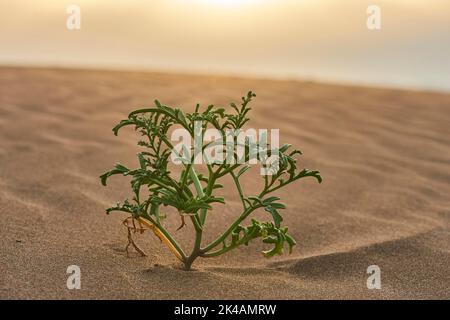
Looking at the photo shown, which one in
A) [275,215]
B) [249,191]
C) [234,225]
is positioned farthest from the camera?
[249,191]

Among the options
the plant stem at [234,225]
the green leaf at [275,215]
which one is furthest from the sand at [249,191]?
the green leaf at [275,215]

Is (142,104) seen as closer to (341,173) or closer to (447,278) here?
(341,173)

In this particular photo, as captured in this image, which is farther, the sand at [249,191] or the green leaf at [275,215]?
the sand at [249,191]

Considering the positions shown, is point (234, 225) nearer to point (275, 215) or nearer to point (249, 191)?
point (275, 215)

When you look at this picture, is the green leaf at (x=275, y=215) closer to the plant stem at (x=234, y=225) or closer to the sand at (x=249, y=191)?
the plant stem at (x=234, y=225)

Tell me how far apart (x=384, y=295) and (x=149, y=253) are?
0.89 meters

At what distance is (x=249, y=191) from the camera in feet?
12.7

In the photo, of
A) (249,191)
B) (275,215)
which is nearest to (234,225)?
(275,215)

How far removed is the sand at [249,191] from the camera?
2395 mm

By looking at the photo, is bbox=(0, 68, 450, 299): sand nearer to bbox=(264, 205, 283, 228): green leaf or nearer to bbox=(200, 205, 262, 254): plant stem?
bbox=(200, 205, 262, 254): plant stem

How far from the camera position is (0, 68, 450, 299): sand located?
7.86ft

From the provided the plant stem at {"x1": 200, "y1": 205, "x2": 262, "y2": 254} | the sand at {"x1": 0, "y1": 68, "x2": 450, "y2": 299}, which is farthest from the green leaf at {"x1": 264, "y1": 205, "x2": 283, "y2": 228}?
the sand at {"x1": 0, "y1": 68, "x2": 450, "y2": 299}

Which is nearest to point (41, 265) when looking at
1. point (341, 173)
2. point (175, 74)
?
point (341, 173)

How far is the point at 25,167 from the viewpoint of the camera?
12.8 feet
